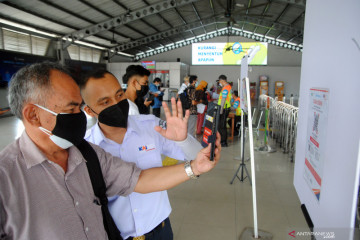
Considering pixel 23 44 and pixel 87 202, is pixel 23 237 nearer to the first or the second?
pixel 87 202

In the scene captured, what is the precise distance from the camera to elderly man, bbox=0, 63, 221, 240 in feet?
2.21

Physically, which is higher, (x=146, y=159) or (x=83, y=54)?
(x=83, y=54)

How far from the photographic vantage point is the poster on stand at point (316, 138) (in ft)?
3.05

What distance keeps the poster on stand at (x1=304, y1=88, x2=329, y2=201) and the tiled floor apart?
2.87 ft

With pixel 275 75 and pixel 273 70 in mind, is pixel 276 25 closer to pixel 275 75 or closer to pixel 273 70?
pixel 273 70

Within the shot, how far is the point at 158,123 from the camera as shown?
1332 mm

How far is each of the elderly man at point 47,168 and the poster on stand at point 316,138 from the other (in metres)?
0.92

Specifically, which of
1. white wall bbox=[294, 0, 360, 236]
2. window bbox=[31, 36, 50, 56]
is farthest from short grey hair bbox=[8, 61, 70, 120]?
window bbox=[31, 36, 50, 56]

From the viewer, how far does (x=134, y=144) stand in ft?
4.06

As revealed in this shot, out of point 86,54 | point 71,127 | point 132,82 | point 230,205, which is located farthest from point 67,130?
point 86,54

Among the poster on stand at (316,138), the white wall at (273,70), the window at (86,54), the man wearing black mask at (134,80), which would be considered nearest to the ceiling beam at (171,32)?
the window at (86,54)

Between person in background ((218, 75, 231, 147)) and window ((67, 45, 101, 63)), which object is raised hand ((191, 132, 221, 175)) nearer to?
person in background ((218, 75, 231, 147))

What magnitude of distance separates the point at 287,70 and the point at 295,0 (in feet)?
28.8

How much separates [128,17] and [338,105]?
11.8 meters
